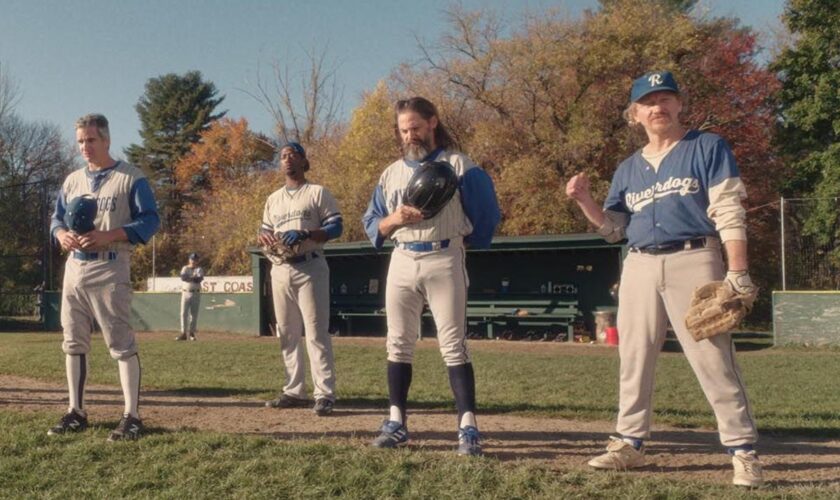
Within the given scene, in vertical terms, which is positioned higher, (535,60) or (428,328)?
(535,60)

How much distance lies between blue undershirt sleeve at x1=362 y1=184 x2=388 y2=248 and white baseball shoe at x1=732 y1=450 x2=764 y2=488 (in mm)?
2490

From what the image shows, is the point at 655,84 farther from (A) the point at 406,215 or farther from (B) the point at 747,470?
(B) the point at 747,470

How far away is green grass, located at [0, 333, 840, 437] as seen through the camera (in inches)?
260

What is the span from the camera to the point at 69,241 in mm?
5160

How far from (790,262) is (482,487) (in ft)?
58.3

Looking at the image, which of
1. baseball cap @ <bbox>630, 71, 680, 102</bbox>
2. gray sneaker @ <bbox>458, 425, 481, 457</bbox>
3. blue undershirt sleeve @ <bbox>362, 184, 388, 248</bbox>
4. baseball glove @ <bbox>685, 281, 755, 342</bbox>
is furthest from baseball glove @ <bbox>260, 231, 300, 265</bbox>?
baseball glove @ <bbox>685, 281, 755, 342</bbox>

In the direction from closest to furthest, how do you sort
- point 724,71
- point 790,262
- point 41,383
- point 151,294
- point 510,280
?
point 41,383
point 790,262
point 510,280
point 151,294
point 724,71

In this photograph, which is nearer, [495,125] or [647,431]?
[647,431]

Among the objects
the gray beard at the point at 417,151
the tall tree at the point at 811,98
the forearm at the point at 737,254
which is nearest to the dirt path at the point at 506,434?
the forearm at the point at 737,254

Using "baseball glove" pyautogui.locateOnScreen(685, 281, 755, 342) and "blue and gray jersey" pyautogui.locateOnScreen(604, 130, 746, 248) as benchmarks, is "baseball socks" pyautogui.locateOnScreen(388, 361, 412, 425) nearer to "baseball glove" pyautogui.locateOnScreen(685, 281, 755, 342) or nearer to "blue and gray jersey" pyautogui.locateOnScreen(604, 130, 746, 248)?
"blue and gray jersey" pyautogui.locateOnScreen(604, 130, 746, 248)

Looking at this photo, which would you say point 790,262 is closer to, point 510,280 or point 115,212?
point 510,280


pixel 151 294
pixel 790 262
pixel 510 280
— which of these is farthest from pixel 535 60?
pixel 151 294

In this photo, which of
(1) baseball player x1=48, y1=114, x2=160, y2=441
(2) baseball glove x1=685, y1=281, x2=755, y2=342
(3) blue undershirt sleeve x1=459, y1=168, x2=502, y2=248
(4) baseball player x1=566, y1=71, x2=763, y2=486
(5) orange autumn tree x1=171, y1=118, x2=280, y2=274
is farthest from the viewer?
(5) orange autumn tree x1=171, y1=118, x2=280, y2=274

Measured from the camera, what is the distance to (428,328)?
845 inches
